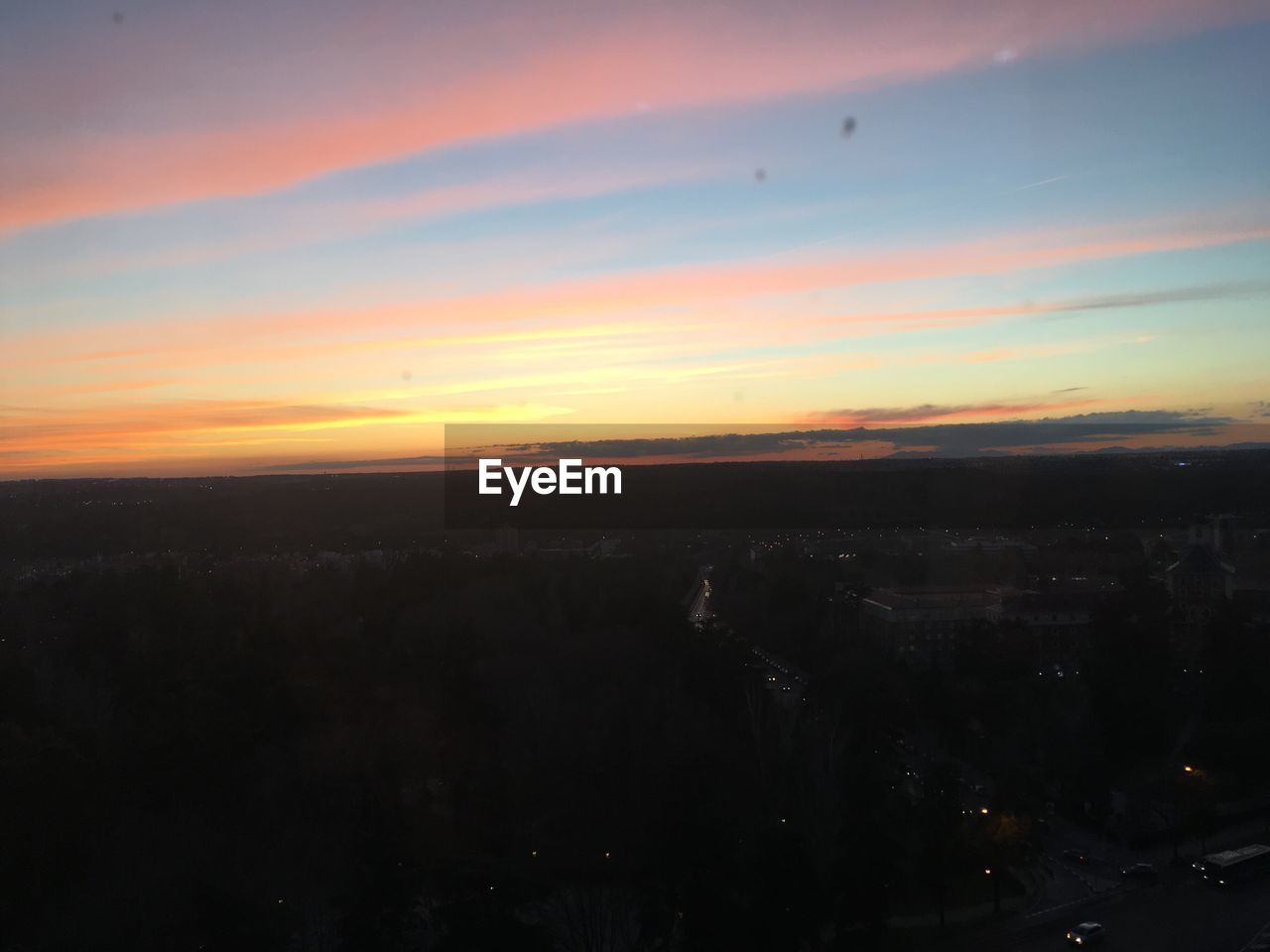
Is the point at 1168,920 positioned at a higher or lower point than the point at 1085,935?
lower

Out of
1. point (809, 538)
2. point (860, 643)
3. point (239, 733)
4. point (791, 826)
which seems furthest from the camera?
point (809, 538)

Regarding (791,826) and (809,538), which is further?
(809,538)

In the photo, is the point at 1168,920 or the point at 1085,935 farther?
the point at 1168,920

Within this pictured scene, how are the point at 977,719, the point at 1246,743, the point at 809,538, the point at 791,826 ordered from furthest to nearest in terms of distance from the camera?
the point at 809,538, the point at 977,719, the point at 1246,743, the point at 791,826

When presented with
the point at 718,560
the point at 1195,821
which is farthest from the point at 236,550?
the point at 1195,821

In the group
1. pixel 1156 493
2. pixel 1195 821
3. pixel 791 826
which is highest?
pixel 1156 493

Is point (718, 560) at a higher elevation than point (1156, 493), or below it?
below

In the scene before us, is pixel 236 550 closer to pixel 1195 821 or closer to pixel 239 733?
pixel 239 733
